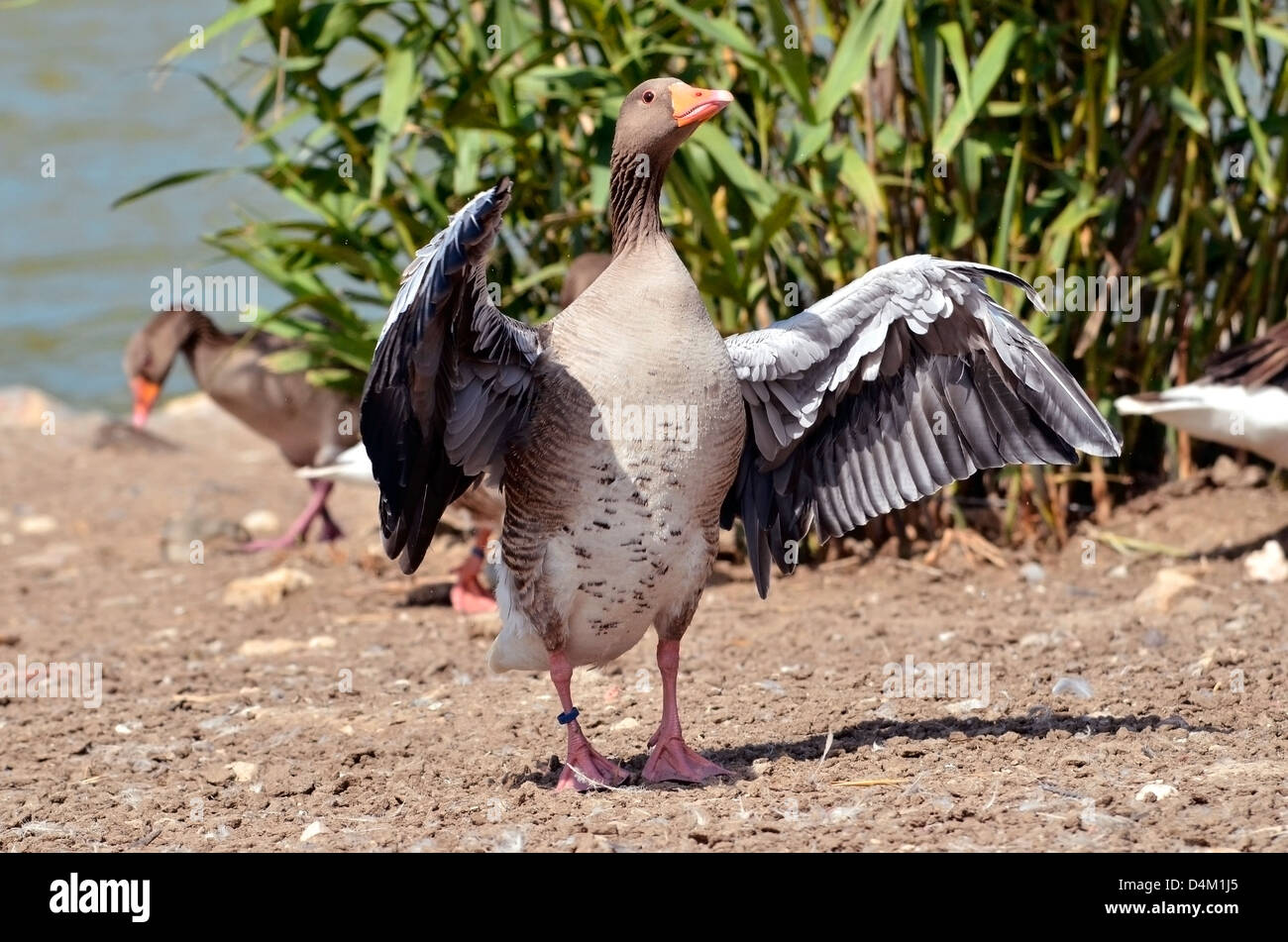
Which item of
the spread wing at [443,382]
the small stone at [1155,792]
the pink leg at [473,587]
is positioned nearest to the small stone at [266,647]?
the pink leg at [473,587]

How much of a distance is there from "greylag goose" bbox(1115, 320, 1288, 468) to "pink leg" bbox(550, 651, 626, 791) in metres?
3.78

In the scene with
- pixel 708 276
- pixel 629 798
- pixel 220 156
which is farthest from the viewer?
pixel 220 156

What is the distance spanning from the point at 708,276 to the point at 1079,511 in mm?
2603

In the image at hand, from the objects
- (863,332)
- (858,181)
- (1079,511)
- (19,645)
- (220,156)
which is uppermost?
(220,156)

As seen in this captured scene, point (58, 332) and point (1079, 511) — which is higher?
point (58, 332)

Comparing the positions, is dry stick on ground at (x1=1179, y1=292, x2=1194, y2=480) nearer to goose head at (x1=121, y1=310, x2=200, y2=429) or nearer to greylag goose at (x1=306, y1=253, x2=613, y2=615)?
greylag goose at (x1=306, y1=253, x2=613, y2=615)

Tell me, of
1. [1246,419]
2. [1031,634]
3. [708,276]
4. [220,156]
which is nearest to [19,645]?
[708,276]

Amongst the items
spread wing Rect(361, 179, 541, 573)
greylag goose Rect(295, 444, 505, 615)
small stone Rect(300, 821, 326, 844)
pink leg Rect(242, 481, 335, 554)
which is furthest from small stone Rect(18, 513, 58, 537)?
small stone Rect(300, 821, 326, 844)

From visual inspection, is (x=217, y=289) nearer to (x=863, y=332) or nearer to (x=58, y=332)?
(x=863, y=332)

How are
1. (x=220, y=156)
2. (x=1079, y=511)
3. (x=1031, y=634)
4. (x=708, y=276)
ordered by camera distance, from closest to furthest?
(x=1031, y=634)
(x=708, y=276)
(x=1079, y=511)
(x=220, y=156)

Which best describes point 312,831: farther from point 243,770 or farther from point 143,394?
point 143,394

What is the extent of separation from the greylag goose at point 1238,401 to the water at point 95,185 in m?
11.6

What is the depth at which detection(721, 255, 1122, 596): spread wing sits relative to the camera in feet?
18.1

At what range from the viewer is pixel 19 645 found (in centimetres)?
827
